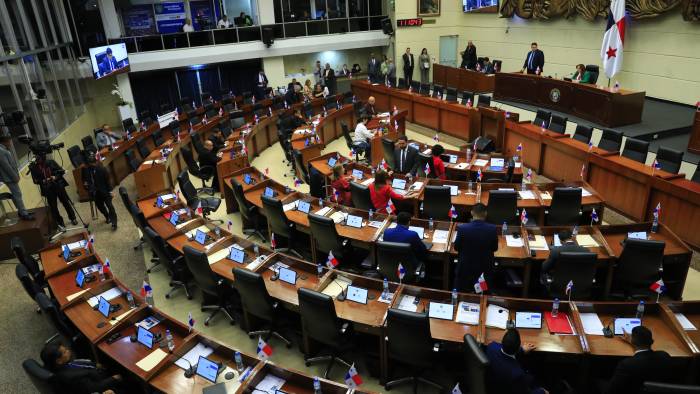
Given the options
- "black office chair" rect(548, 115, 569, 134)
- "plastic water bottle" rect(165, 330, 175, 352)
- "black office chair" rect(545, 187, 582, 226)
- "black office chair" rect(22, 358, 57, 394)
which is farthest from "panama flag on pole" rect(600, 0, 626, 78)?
"black office chair" rect(22, 358, 57, 394)

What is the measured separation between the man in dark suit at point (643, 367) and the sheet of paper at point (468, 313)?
4.23 feet

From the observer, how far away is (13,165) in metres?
8.19

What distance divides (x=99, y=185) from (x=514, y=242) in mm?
7328

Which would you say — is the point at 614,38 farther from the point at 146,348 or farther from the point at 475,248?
the point at 146,348

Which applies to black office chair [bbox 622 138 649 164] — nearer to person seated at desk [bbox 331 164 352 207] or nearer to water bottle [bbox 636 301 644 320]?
water bottle [bbox 636 301 644 320]

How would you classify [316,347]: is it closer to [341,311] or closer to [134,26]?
[341,311]

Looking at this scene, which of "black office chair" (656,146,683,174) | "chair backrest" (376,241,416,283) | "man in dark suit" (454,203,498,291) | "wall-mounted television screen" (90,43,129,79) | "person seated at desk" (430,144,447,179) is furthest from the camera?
"wall-mounted television screen" (90,43,129,79)

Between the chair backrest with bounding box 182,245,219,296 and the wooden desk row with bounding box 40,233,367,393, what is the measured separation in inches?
31.0

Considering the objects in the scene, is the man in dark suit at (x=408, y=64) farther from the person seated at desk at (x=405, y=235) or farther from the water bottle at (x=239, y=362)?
the water bottle at (x=239, y=362)

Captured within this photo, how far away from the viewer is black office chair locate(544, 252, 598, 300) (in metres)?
5.19

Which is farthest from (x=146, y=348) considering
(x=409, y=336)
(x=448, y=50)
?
(x=448, y=50)

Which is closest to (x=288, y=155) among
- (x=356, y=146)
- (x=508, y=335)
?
(x=356, y=146)

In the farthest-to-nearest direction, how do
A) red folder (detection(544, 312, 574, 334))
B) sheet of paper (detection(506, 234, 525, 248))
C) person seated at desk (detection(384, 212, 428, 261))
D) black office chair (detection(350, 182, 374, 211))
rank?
black office chair (detection(350, 182, 374, 211)) → sheet of paper (detection(506, 234, 525, 248)) → person seated at desk (detection(384, 212, 428, 261)) → red folder (detection(544, 312, 574, 334))

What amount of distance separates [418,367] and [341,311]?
3.16ft
